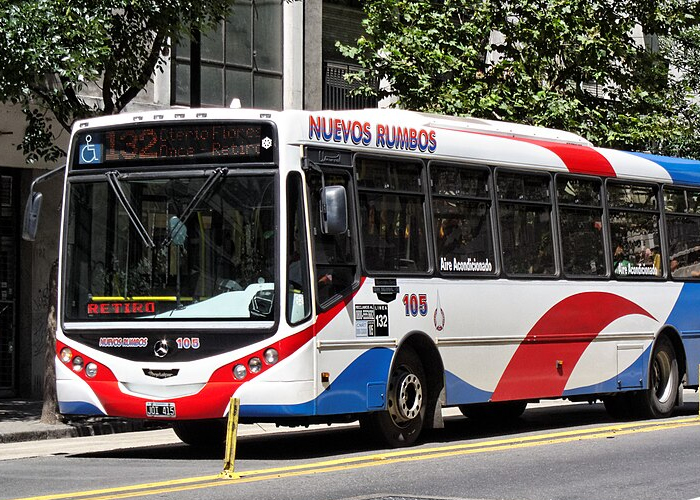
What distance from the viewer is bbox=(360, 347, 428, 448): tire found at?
13.5 m

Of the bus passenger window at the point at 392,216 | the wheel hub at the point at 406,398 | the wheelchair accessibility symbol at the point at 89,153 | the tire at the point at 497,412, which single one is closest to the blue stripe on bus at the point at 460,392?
the wheel hub at the point at 406,398

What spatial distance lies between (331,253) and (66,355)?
2.61m

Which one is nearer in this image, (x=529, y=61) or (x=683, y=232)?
(x=683, y=232)

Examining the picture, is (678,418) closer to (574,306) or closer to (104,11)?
(574,306)

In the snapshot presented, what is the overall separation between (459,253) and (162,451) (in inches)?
141

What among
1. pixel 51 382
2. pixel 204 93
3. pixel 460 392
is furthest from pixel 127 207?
pixel 204 93

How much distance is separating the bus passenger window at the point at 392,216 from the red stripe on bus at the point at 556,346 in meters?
1.93

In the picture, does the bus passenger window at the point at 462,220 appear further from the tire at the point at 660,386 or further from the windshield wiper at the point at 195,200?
Result: the tire at the point at 660,386

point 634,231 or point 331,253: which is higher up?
point 634,231

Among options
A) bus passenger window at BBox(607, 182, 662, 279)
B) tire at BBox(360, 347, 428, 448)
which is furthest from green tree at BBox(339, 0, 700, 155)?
tire at BBox(360, 347, 428, 448)

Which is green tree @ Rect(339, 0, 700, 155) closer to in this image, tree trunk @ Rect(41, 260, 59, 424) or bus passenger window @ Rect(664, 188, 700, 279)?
bus passenger window @ Rect(664, 188, 700, 279)

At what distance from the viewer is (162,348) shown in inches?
498

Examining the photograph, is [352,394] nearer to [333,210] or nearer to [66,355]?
[333,210]

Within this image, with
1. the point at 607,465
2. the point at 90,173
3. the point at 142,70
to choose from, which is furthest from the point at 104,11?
the point at 607,465
